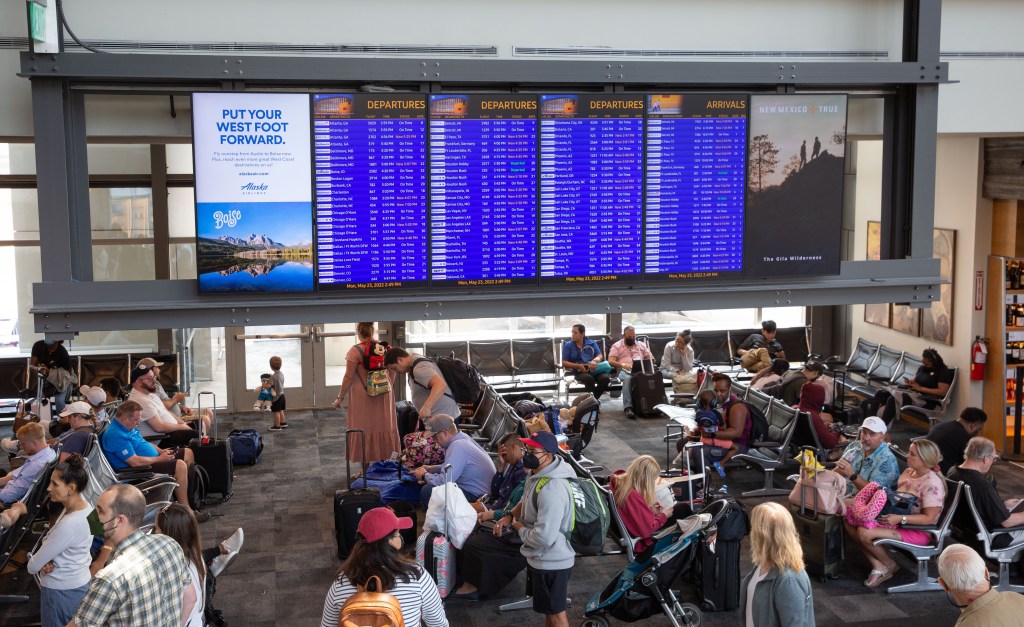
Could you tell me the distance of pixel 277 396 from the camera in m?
14.9

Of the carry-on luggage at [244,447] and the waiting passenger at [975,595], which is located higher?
the waiting passenger at [975,595]

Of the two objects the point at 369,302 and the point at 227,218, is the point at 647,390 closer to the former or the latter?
the point at 369,302

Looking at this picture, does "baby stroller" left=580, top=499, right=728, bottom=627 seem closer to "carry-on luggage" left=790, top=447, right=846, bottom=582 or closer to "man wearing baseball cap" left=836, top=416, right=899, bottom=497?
"carry-on luggage" left=790, top=447, right=846, bottom=582

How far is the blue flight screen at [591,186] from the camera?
8047mm

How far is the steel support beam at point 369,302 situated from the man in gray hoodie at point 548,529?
130 centimetres

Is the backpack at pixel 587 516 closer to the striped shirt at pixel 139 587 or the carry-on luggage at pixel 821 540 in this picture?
the carry-on luggage at pixel 821 540

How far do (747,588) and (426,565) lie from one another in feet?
11.3

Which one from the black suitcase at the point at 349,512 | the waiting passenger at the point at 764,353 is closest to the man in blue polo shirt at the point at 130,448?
the black suitcase at the point at 349,512

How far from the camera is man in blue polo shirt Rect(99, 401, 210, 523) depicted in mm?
10148

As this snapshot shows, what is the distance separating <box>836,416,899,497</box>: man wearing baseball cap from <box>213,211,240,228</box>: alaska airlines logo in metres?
5.67

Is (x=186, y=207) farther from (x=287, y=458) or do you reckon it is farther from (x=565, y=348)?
(x=565, y=348)

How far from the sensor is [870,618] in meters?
8.45

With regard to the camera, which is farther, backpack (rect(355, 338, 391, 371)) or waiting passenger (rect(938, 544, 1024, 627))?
backpack (rect(355, 338, 391, 371))

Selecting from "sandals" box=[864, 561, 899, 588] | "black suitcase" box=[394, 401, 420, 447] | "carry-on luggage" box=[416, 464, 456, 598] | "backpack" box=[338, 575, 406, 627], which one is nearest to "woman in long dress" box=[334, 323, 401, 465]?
"black suitcase" box=[394, 401, 420, 447]
